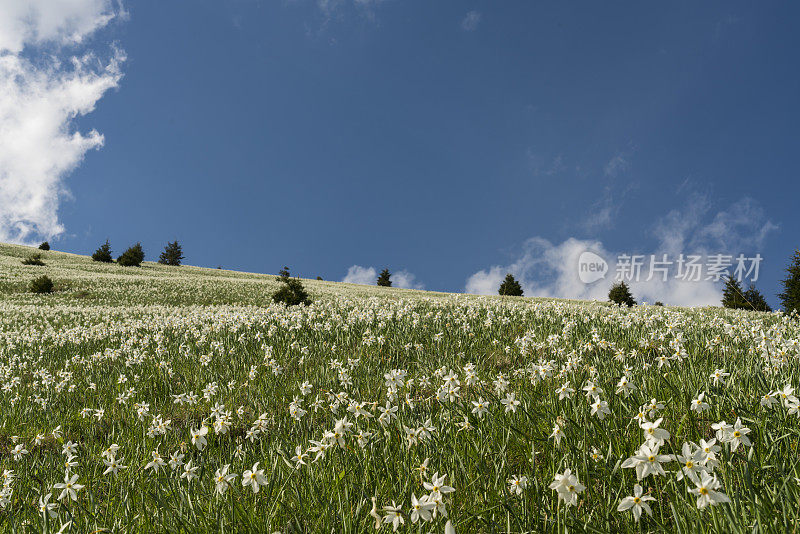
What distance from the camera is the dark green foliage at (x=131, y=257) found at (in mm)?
60281

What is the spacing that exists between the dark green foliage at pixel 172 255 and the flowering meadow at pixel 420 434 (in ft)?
321

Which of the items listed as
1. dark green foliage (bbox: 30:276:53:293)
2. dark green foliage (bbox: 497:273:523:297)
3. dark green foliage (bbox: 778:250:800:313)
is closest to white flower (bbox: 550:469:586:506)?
dark green foliage (bbox: 778:250:800:313)

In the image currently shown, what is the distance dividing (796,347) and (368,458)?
560 centimetres

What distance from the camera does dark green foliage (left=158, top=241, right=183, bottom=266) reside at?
314ft

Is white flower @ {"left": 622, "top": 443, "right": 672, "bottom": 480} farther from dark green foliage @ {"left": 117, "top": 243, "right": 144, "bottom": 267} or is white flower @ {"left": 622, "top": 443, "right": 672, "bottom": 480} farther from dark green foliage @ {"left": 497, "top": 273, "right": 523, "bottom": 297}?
dark green foliage @ {"left": 117, "top": 243, "right": 144, "bottom": 267}

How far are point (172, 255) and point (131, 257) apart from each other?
3860cm

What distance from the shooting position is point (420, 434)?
9.89 feet

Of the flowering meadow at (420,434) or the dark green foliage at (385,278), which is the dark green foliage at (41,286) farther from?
the dark green foliage at (385,278)

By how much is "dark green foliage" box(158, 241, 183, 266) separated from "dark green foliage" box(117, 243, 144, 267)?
35386 millimetres

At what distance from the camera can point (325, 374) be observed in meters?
6.09

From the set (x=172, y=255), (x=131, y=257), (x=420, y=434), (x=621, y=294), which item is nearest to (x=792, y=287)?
(x=621, y=294)

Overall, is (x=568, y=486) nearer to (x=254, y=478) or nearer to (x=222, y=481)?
(x=254, y=478)

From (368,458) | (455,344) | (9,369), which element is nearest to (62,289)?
(9,369)

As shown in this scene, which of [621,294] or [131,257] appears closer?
[621,294]
